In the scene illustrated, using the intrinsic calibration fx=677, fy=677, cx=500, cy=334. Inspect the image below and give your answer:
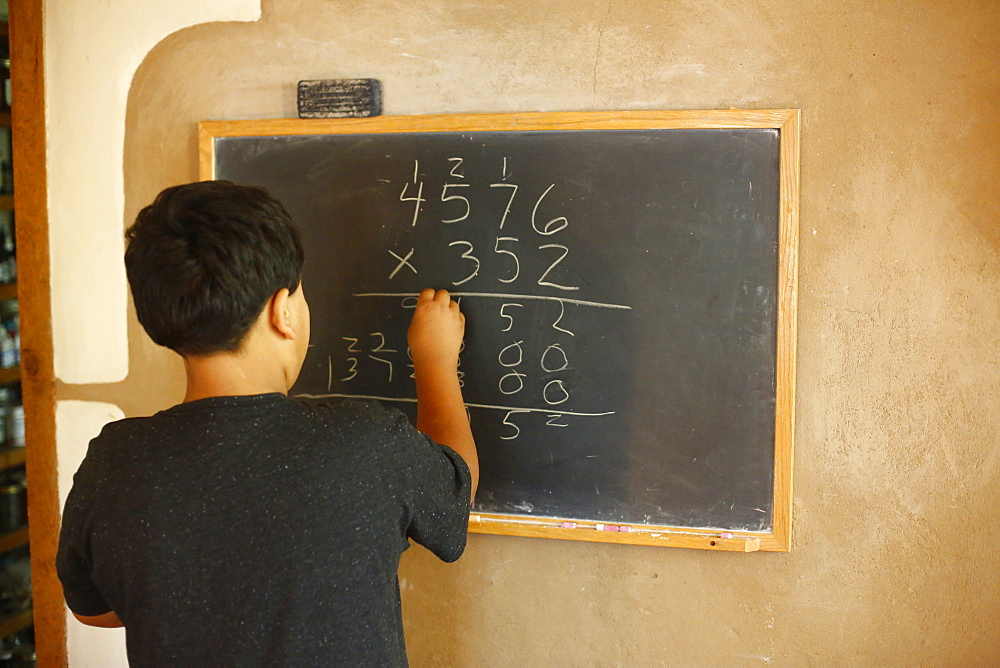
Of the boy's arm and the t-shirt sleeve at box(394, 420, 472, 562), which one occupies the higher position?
the boy's arm

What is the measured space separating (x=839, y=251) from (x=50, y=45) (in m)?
1.90

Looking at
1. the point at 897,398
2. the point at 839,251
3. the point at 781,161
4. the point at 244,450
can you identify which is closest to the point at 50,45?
the point at 244,450

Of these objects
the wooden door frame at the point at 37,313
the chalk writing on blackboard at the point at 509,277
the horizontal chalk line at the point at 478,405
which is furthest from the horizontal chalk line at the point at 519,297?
the wooden door frame at the point at 37,313

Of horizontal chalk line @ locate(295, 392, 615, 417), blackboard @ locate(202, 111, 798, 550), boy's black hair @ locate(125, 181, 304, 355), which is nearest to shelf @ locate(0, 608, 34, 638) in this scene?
horizontal chalk line @ locate(295, 392, 615, 417)

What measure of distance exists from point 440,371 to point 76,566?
0.68 meters

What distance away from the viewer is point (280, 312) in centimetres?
96

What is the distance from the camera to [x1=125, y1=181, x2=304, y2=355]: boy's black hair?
2.90ft

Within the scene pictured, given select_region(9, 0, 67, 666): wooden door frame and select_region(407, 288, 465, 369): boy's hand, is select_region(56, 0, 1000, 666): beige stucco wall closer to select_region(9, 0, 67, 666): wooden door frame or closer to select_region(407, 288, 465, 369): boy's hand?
select_region(407, 288, 465, 369): boy's hand

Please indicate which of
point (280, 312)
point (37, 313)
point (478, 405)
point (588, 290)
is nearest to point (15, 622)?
point (37, 313)

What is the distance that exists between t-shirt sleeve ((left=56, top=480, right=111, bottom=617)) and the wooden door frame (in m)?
0.86

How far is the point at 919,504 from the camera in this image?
4.58 feet

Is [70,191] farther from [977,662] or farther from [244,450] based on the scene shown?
[977,662]

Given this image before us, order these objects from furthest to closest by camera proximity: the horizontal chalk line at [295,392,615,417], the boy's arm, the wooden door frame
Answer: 1. the wooden door frame
2. the horizontal chalk line at [295,392,615,417]
3. the boy's arm

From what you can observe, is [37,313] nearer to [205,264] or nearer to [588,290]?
[205,264]
